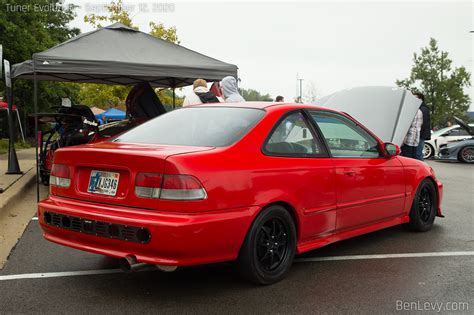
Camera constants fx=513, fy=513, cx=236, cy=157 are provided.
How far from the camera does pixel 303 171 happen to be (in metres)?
4.14

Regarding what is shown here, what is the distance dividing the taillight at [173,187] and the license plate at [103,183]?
30cm

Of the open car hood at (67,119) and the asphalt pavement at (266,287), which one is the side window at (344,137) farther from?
the open car hood at (67,119)

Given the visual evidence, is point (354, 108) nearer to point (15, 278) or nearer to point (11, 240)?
point (11, 240)

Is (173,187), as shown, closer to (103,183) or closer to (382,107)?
(103,183)

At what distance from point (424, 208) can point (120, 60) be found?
523cm

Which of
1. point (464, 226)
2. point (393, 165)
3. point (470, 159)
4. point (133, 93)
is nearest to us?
point (393, 165)

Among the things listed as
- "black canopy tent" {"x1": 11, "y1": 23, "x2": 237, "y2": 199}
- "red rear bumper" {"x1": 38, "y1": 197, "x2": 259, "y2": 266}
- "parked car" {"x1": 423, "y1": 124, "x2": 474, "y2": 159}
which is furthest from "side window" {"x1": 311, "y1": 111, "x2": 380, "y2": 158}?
"parked car" {"x1": 423, "y1": 124, "x2": 474, "y2": 159}

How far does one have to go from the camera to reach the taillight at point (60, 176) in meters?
3.97

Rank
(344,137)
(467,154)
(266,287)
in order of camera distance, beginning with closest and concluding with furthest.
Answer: (266,287) < (344,137) < (467,154)

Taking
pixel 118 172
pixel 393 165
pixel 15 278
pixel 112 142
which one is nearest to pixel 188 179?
pixel 118 172

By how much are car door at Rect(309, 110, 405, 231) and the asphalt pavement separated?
0.40 m

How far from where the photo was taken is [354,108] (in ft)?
33.8

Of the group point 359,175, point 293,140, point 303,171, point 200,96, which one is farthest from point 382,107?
point 303,171

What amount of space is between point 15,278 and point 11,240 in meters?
1.46
